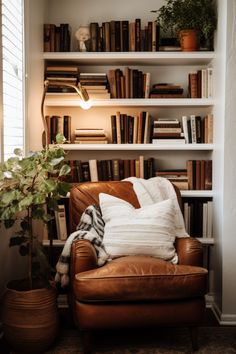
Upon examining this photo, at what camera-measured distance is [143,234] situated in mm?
3156

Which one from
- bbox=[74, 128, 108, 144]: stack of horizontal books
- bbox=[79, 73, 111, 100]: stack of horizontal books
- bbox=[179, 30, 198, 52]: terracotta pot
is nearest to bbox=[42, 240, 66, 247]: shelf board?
bbox=[74, 128, 108, 144]: stack of horizontal books

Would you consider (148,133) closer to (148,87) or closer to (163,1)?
(148,87)

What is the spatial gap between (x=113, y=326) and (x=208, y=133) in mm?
1726

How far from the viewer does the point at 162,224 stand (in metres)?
3.23

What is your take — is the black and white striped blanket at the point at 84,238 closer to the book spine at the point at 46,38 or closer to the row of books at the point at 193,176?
the row of books at the point at 193,176

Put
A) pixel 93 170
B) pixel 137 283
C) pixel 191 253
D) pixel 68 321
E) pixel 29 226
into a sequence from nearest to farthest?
pixel 137 283 → pixel 29 226 → pixel 191 253 → pixel 68 321 → pixel 93 170

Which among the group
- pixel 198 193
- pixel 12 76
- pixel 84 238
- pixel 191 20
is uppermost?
pixel 191 20

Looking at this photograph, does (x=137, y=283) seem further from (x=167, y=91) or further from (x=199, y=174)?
(x=167, y=91)

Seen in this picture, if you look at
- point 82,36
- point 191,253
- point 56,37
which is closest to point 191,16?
point 82,36

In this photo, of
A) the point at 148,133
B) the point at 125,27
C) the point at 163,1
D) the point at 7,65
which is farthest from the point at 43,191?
the point at 163,1

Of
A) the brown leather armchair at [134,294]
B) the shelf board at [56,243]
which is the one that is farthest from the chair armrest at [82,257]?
the shelf board at [56,243]

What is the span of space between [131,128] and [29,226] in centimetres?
136

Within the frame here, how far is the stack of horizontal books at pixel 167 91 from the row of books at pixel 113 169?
19.9 inches

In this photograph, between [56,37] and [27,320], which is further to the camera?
[56,37]
